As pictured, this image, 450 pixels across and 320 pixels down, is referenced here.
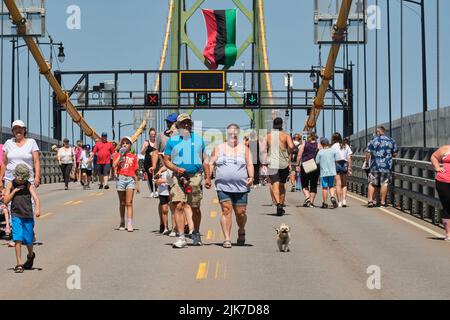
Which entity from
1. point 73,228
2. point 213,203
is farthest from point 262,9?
point 73,228

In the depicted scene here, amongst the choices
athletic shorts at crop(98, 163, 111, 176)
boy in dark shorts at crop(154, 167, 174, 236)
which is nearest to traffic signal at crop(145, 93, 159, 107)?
athletic shorts at crop(98, 163, 111, 176)

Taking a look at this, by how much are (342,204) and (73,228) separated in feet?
26.2

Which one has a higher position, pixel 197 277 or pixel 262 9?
pixel 262 9

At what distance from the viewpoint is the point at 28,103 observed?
65250 millimetres

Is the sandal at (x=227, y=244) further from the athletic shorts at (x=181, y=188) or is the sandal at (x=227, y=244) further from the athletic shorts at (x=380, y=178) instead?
the athletic shorts at (x=380, y=178)

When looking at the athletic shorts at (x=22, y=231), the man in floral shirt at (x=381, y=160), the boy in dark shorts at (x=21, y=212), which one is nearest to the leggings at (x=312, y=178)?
the man in floral shirt at (x=381, y=160)

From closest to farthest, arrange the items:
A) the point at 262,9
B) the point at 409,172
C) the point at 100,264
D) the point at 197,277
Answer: the point at 197,277
the point at 100,264
the point at 409,172
the point at 262,9

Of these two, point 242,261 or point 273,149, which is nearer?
point 242,261

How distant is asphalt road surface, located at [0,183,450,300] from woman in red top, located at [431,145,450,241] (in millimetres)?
486

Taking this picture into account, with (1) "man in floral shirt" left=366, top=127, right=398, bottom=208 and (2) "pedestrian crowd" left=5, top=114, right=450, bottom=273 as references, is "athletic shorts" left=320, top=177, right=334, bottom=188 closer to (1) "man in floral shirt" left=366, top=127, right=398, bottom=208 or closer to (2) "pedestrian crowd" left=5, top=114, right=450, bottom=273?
(1) "man in floral shirt" left=366, top=127, right=398, bottom=208

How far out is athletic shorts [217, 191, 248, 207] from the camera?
601 inches

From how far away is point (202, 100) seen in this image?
75.8 meters

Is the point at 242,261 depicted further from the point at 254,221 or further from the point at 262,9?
the point at 262,9

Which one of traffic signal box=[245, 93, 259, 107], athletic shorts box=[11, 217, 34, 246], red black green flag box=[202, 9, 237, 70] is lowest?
athletic shorts box=[11, 217, 34, 246]
